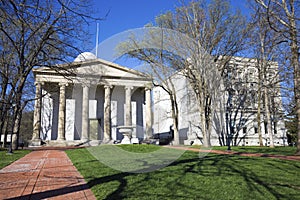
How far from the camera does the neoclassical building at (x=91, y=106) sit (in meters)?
23.5

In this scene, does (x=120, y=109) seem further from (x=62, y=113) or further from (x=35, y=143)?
(x=35, y=143)

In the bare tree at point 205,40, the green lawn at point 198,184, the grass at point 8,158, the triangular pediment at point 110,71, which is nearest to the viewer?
the green lawn at point 198,184

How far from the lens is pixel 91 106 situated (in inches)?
1057

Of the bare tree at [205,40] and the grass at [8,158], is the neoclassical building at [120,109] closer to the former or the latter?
the bare tree at [205,40]

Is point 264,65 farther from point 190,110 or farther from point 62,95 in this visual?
point 62,95

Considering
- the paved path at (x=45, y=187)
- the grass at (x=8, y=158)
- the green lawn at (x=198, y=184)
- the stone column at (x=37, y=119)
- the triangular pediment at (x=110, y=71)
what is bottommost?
the grass at (x=8, y=158)

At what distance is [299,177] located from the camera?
523 cm

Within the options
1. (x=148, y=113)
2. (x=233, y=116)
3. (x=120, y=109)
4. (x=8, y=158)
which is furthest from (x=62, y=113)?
(x=233, y=116)

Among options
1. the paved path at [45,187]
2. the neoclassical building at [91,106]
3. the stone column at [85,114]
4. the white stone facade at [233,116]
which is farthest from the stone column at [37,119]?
the paved path at [45,187]

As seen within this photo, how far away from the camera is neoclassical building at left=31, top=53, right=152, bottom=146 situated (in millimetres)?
23547

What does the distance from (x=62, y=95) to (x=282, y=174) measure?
2216 centimetres

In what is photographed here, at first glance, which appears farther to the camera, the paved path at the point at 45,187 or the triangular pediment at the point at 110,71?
the triangular pediment at the point at 110,71

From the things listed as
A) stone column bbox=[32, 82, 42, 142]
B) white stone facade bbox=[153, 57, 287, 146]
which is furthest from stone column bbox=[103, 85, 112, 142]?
stone column bbox=[32, 82, 42, 142]

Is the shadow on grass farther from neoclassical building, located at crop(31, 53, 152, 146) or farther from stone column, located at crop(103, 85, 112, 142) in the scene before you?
stone column, located at crop(103, 85, 112, 142)
